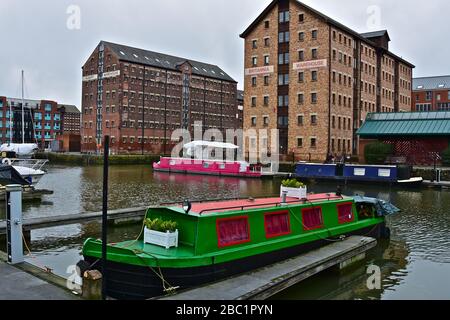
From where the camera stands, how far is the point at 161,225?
33.7ft

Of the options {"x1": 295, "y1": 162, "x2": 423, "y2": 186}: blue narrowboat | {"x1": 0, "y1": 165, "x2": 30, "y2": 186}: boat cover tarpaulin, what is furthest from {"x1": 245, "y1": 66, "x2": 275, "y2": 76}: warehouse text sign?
{"x1": 0, "y1": 165, "x2": 30, "y2": 186}: boat cover tarpaulin

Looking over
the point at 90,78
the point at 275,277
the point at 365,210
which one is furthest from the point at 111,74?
the point at 275,277

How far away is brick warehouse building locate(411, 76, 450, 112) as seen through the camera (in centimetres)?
10050

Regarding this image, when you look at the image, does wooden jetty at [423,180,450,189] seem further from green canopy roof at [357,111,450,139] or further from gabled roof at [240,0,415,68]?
gabled roof at [240,0,415,68]

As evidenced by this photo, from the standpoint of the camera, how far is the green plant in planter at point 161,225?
10203 mm

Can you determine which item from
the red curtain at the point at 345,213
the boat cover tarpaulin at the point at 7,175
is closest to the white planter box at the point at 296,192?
the red curtain at the point at 345,213

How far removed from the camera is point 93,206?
23984mm

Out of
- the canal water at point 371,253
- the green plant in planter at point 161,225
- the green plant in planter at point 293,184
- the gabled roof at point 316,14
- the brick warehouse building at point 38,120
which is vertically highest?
the gabled roof at point 316,14

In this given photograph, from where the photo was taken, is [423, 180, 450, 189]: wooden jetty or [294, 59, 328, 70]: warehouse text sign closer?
[423, 180, 450, 189]: wooden jetty

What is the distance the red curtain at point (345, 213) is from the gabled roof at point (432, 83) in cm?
9695

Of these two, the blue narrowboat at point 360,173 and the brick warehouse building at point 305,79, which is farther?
the brick warehouse building at point 305,79

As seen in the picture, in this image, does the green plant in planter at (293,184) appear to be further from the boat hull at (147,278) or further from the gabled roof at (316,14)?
the gabled roof at (316,14)

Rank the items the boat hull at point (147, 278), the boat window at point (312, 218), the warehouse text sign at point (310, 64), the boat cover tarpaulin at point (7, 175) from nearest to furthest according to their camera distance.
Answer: the boat hull at point (147, 278) → the boat window at point (312, 218) → the boat cover tarpaulin at point (7, 175) → the warehouse text sign at point (310, 64)
